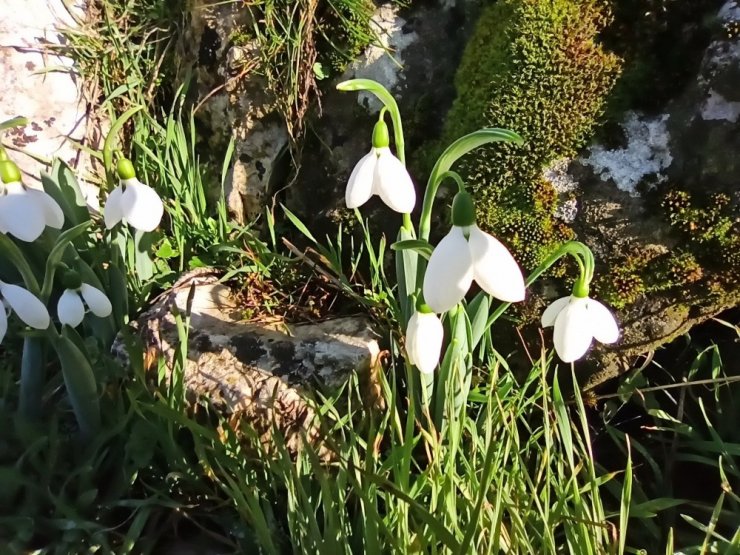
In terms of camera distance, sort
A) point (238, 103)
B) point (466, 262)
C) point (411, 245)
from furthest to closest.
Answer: point (238, 103) < point (411, 245) < point (466, 262)

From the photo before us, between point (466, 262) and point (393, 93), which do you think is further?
Answer: point (393, 93)

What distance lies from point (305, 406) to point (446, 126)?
2.12 ft

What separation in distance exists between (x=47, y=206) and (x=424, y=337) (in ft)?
2.16

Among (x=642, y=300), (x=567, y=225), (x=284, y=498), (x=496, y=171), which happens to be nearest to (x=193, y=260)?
(x=284, y=498)

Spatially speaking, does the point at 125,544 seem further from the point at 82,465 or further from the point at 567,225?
the point at 567,225

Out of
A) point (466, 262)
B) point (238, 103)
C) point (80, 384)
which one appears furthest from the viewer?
point (238, 103)

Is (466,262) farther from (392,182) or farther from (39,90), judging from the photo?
(39,90)

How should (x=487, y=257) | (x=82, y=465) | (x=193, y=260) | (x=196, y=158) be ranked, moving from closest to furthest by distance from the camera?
(x=487, y=257)
(x=82, y=465)
(x=193, y=260)
(x=196, y=158)

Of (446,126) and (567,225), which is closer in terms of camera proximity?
(567,225)

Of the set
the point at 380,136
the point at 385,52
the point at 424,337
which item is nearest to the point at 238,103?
the point at 385,52

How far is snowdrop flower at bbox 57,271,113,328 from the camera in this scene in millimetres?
1124

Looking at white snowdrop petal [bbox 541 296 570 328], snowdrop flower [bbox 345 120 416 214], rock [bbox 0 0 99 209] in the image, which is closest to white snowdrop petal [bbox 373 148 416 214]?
snowdrop flower [bbox 345 120 416 214]

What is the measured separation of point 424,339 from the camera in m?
0.99

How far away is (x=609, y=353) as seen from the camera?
1301mm
